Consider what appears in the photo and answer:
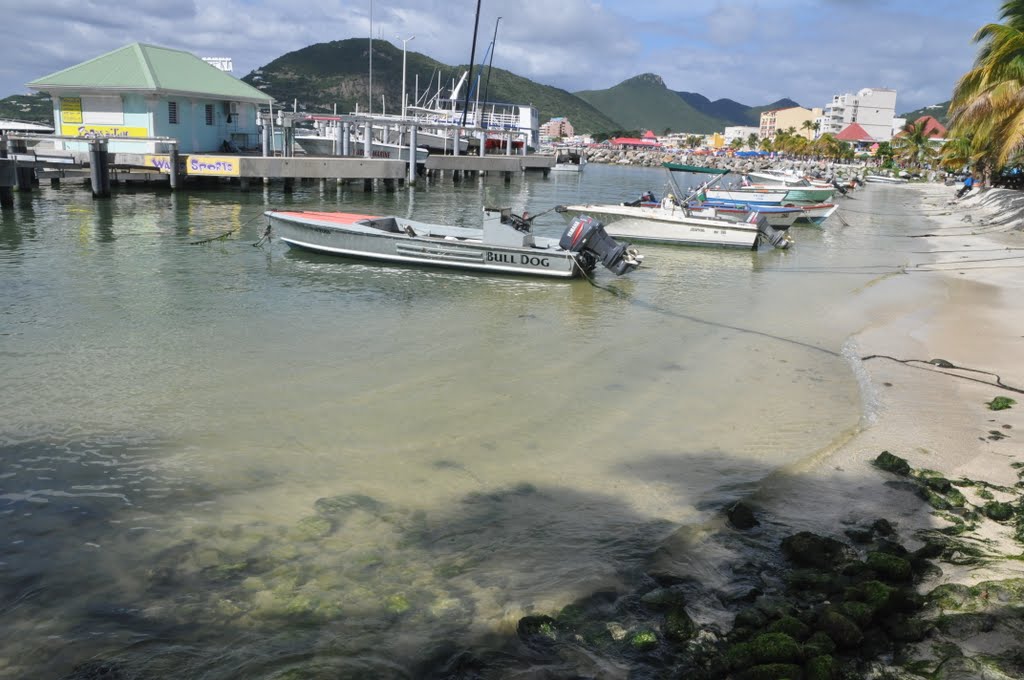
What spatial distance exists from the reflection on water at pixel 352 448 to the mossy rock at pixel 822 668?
4.71 feet

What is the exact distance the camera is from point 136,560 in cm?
524

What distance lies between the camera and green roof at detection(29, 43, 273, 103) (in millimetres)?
35312

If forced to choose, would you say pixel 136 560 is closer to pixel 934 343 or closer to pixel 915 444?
pixel 915 444

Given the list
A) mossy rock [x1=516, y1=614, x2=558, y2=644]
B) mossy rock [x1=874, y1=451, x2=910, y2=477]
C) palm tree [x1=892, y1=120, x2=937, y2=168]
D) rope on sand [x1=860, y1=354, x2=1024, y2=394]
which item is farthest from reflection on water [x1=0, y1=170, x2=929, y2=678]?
palm tree [x1=892, y1=120, x2=937, y2=168]

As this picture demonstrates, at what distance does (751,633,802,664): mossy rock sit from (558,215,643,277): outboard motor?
12.6 meters

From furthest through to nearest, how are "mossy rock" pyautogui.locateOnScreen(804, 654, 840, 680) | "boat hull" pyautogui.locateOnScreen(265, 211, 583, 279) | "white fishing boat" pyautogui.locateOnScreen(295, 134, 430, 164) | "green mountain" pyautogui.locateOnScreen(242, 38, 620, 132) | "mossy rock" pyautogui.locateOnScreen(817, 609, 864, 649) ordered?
"green mountain" pyautogui.locateOnScreen(242, 38, 620, 132) → "white fishing boat" pyautogui.locateOnScreen(295, 134, 430, 164) → "boat hull" pyautogui.locateOnScreen(265, 211, 583, 279) → "mossy rock" pyautogui.locateOnScreen(817, 609, 864, 649) → "mossy rock" pyautogui.locateOnScreen(804, 654, 840, 680)

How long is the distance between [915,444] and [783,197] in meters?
28.5

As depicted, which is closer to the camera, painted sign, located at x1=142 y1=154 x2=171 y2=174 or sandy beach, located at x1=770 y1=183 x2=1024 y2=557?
sandy beach, located at x1=770 y1=183 x2=1024 y2=557

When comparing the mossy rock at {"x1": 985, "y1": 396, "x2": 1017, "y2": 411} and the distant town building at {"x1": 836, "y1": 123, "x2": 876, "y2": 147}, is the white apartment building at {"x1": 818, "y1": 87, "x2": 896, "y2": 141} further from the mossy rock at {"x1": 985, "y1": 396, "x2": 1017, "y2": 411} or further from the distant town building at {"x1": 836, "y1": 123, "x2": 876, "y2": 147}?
the mossy rock at {"x1": 985, "y1": 396, "x2": 1017, "y2": 411}

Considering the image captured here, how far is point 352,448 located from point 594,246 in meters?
10.2

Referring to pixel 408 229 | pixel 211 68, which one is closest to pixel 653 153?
pixel 211 68

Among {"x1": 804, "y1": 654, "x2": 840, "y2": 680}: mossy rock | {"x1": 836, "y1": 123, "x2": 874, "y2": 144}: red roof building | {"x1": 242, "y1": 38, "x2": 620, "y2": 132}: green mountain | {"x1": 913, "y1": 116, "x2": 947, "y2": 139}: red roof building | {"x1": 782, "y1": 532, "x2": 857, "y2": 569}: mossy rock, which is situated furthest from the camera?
{"x1": 242, "y1": 38, "x2": 620, "y2": 132}: green mountain

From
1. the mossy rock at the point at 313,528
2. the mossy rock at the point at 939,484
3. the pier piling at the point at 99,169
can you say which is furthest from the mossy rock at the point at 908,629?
the pier piling at the point at 99,169

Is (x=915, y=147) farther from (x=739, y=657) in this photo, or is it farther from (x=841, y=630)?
(x=739, y=657)
